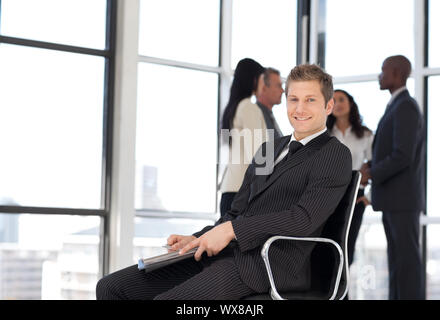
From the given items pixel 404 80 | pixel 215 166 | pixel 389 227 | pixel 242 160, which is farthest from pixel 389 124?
pixel 215 166

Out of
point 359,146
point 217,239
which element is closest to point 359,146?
point 359,146

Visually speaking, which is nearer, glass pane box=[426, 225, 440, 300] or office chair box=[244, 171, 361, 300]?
office chair box=[244, 171, 361, 300]

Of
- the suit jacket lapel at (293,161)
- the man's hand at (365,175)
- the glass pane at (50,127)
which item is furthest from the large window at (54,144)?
the suit jacket lapel at (293,161)

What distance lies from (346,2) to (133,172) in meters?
2.39

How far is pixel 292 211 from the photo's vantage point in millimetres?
2260

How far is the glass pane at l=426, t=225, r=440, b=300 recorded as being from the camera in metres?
5.47

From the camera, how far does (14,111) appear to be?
188 inches

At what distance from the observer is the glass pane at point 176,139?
5.20m

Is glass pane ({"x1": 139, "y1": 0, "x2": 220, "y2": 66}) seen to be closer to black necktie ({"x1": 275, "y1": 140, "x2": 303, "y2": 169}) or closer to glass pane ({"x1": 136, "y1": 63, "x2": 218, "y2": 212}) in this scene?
glass pane ({"x1": 136, "y1": 63, "x2": 218, "y2": 212})

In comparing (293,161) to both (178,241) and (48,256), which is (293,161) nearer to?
(178,241)

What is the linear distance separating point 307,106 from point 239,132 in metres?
1.78

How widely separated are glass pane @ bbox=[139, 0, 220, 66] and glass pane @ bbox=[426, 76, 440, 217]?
172 cm

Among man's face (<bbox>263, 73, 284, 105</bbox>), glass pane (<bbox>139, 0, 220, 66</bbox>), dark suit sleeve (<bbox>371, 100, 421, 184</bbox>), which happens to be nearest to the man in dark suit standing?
dark suit sleeve (<bbox>371, 100, 421, 184</bbox>)

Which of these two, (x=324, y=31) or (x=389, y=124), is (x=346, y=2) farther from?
(x=389, y=124)
